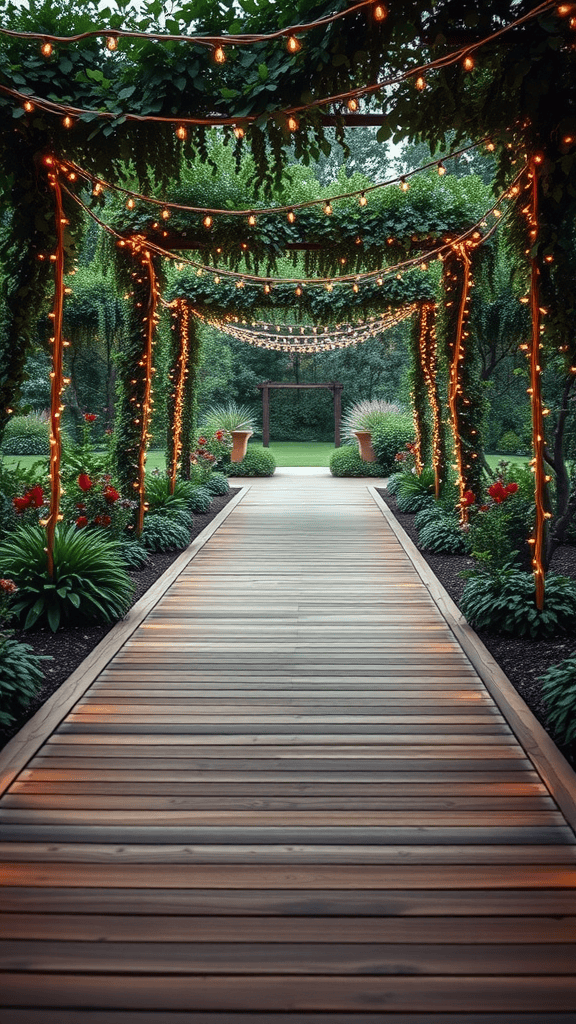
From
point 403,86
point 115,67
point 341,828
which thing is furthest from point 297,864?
point 115,67

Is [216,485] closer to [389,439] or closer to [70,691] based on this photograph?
[389,439]

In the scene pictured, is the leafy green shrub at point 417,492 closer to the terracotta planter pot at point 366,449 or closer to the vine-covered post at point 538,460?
the vine-covered post at point 538,460

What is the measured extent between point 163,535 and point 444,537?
110 inches

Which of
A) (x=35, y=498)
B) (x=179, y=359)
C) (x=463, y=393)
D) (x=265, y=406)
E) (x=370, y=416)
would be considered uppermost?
(x=179, y=359)

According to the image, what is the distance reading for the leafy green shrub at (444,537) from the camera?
7375mm

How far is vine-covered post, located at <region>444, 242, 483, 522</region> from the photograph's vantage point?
761 centimetres

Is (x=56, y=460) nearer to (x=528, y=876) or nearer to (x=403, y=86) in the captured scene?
(x=403, y=86)

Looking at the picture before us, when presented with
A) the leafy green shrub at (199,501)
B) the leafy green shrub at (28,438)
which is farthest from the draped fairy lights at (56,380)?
the leafy green shrub at (28,438)

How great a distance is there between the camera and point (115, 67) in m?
4.52

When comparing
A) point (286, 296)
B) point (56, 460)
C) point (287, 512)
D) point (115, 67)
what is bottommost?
point (287, 512)

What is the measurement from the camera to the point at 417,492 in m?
10.4

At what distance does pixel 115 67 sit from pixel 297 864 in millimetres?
4458

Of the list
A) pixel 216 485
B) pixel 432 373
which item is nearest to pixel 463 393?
pixel 432 373

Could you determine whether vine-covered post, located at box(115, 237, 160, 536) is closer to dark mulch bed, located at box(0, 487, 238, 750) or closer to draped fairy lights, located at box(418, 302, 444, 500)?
dark mulch bed, located at box(0, 487, 238, 750)
